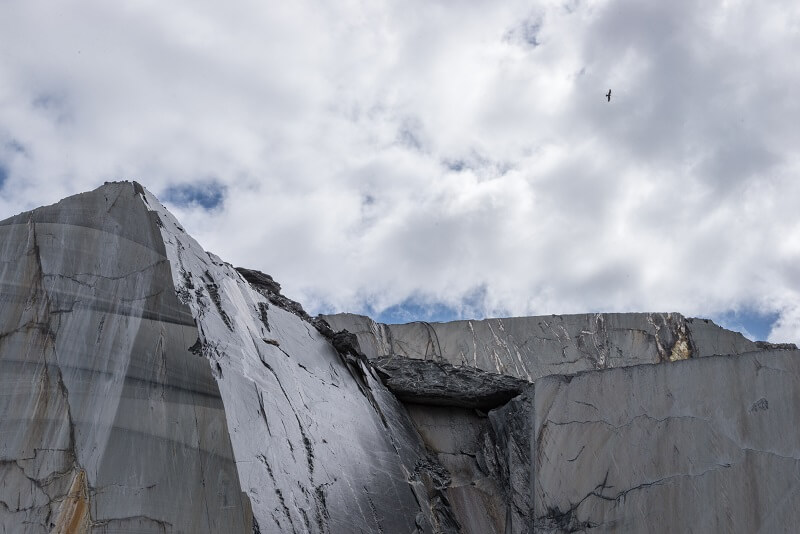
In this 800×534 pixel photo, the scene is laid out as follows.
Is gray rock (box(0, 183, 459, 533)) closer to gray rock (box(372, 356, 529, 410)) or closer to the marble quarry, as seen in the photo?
the marble quarry

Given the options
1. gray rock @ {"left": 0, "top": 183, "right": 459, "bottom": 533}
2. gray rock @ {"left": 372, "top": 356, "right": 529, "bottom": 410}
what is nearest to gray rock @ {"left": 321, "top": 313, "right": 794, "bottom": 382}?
gray rock @ {"left": 372, "top": 356, "right": 529, "bottom": 410}

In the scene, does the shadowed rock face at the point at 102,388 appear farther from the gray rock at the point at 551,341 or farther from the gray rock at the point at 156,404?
the gray rock at the point at 551,341

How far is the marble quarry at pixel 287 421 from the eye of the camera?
354 centimetres

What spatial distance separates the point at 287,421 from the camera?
4.18 m

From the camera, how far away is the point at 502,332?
Answer: 292 inches

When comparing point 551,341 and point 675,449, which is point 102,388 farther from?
point 551,341

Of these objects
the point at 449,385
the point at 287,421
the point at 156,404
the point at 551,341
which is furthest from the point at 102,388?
the point at 551,341

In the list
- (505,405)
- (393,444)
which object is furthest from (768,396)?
(393,444)

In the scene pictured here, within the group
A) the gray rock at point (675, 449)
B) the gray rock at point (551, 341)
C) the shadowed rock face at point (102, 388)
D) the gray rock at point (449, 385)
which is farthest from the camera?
the gray rock at point (551, 341)

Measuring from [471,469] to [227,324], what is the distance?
184 centimetres

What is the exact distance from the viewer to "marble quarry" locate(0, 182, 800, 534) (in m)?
3.54

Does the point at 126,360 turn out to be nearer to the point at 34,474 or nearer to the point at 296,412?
the point at 34,474

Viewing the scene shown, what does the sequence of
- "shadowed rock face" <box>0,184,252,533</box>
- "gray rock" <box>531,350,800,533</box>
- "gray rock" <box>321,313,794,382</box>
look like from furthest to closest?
"gray rock" <box>321,313,794,382</box> → "gray rock" <box>531,350,800,533</box> → "shadowed rock face" <box>0,184,252,533</box>

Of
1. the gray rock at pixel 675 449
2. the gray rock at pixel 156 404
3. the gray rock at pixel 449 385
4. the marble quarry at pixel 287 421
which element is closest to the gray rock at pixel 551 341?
the gray rock at pixel 449 385
